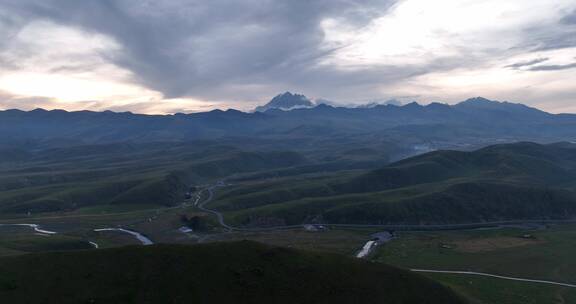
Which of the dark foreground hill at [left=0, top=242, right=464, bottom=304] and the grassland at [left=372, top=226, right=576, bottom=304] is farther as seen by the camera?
the grassland at [left=372, top=226, right=576, bottom=304]

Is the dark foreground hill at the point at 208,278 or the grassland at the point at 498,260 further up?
the dark foreground hill at the point at 208,278

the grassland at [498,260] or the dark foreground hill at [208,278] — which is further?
the grassland at [498,260]

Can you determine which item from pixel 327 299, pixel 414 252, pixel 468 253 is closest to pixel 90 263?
pixel 327 299

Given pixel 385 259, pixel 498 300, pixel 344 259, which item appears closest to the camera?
pixel 344 259

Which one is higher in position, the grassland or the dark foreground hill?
the dark foreground hill

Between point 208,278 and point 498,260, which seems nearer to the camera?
point 208,278

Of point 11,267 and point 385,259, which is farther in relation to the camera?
point 385,259

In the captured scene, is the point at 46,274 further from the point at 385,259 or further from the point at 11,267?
the point at 385,259

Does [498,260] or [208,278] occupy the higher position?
[208,278]
